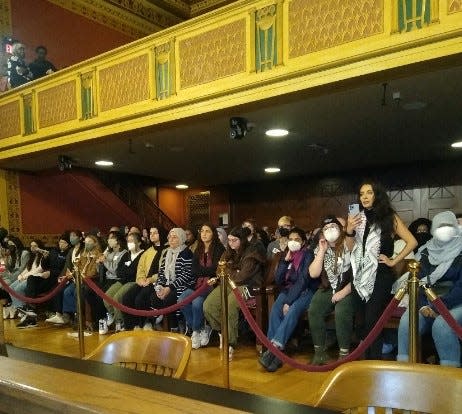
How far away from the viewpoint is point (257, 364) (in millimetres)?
4113

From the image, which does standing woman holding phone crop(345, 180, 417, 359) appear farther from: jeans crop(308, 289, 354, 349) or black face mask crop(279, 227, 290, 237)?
black face mask crop(279, 227, 290, 237)

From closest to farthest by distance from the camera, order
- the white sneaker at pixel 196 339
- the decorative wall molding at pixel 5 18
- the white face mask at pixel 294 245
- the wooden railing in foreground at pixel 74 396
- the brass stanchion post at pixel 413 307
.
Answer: the wooden railing in foreground at pixel 74 396 < the brass stanchion post at pixel 413 307 < the white face mask at pixel 294 245 < the white sneaker at pixel 196 339 < the decorative wall molding at pixel 5 18

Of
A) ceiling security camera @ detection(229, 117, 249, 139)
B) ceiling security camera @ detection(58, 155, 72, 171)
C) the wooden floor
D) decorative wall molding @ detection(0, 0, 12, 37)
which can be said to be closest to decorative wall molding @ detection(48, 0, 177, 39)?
Answer: decorative wall molding @ detection(0, 0, 12, 37)

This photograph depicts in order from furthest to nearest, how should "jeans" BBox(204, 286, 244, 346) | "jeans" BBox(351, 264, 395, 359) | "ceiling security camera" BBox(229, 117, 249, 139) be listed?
"ceiling security camera" BBox(229, 117, 249, 139) < "jeans" BBox(204, 286, 244, 346) < "jeans" BBox(351, 264, 395, 359)

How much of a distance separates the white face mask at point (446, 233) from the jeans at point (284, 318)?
4.14 feet

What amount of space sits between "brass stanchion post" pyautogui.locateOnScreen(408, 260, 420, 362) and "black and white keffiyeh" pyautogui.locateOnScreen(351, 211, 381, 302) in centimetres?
85

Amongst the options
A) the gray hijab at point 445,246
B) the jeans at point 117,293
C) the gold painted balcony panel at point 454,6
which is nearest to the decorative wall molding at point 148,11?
the jeans at point 117,293

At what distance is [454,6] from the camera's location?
3586mm

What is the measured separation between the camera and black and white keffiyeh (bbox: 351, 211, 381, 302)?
3453 millimetres

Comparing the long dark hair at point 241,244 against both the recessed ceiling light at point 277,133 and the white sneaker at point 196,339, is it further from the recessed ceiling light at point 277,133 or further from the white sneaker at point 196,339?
the recessed ceiling light at point 277,133

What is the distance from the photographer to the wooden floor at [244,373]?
135 inches

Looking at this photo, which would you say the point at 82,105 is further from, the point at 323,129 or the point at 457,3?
the point at 457,3

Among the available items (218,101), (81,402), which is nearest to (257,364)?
(218,101)

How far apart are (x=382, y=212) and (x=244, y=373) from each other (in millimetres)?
1839
